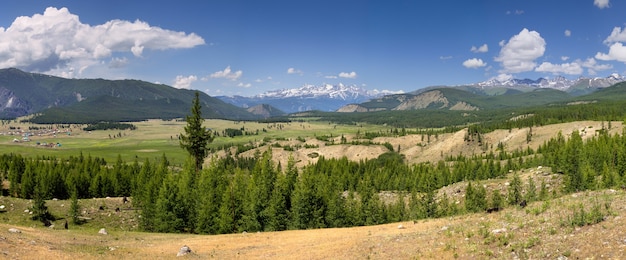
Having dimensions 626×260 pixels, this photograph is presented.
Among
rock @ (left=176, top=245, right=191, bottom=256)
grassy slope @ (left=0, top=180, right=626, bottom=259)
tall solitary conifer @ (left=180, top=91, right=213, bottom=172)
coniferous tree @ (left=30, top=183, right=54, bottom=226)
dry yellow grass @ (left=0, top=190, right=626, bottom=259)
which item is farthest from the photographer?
tall solitary conifer @ (left=180, top=91, right=213, bottom=172)

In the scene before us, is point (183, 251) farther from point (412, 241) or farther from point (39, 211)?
point (39, 211)

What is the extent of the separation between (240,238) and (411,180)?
105 metres

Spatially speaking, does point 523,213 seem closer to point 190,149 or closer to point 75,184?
point 190,149

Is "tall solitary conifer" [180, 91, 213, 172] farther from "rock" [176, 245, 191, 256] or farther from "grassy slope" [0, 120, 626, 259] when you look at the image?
"rock" [176, 245, 191, 256]

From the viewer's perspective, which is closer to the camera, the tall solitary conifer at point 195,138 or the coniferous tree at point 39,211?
the coniferous tree at point 39,211

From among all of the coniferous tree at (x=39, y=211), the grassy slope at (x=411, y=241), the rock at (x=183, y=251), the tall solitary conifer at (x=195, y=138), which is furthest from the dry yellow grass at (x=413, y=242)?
the coniferous tree at (x=39, y=211)

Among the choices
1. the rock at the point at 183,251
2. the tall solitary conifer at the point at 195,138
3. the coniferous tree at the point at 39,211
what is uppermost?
the tall solitary conifer at the point at 195,138

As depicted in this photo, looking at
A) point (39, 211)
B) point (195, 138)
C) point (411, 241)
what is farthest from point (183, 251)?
point (39, 211)

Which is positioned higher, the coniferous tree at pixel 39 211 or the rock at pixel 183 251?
the rock at pixel 183 251

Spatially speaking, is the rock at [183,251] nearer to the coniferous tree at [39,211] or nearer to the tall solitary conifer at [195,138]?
the tall solitary conifer at [195,138]

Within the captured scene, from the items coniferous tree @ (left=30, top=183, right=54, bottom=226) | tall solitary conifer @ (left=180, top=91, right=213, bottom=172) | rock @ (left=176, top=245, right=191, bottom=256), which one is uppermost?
tall solitary conifer @ (left=180, top=91, right=213, bottom=172)

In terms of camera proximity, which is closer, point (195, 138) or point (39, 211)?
point (39, 211)

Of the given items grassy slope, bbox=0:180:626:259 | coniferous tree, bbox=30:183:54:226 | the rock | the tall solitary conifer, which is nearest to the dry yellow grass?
grassy slope, bbox=0:180:626:259

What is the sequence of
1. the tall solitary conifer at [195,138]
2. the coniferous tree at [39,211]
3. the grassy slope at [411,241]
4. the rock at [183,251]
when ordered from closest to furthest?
the grassy slope at [411,241]
the rock at [183,251]
the coniferous tree at [39,211]
the tall solitary conifer at [195,138]
